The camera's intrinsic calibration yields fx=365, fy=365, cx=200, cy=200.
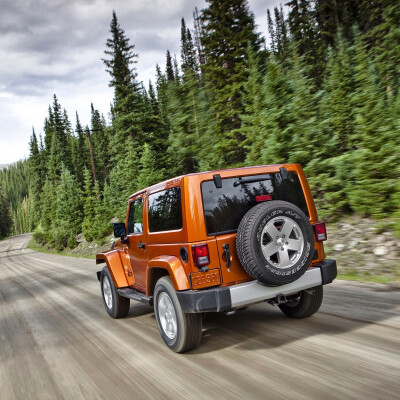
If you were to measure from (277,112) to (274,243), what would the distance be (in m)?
8.30

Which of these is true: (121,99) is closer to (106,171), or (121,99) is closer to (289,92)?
(289,92)

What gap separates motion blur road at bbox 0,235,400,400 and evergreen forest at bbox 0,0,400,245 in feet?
12.4

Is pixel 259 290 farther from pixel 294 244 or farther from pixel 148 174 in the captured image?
pixel 148 174

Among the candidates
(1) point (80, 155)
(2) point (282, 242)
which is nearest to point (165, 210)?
(2) point (282, 242)

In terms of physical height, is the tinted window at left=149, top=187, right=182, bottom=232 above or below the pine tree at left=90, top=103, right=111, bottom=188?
below

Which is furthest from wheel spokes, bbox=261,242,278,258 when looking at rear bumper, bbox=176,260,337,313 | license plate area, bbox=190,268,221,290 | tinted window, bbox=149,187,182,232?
tinted window, bbox=149,187,182,232

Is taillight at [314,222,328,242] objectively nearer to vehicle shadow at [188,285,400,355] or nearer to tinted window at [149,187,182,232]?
vehicle shadow at [188,285,400,355]

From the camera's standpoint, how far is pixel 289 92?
38.5 feet

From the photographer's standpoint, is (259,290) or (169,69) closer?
(259,290)

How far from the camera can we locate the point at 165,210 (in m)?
4.48

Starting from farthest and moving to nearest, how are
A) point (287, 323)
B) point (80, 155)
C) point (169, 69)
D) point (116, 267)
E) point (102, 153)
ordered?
point (169, 69)
point (80, 155)
point (102, 153)
point (116, 267)
point (287, 323)

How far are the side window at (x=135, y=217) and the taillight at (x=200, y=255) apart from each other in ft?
5.58

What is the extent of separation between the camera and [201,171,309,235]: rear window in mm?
3938

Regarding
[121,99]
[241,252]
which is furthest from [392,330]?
[121,99]
